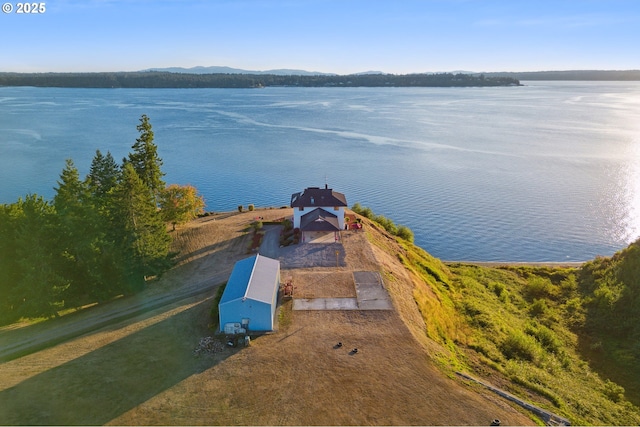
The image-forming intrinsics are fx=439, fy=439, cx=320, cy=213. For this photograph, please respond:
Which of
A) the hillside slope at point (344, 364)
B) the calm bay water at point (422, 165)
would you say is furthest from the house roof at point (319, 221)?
the calm bay water at point (422, 165)

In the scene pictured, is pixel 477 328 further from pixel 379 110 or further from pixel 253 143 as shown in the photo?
pixel 379 110

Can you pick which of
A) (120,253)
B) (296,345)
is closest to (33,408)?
(296,345)

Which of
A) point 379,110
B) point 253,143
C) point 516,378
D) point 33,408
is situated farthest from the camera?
point 379,110

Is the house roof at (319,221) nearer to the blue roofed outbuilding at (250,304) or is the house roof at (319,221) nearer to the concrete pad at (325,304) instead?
the concrete pad at (325,304)

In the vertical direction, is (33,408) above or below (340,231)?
below

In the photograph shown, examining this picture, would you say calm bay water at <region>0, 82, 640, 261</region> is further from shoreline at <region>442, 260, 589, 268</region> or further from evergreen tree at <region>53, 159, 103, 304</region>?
evergreen tree at <region>53, 159, 103, 304</region>

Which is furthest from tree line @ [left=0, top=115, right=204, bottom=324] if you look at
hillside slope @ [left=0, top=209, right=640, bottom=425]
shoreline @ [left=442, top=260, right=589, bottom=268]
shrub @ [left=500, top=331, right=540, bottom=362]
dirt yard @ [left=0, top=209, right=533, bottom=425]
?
shoreline @ [left=442, top=260, right=589, bottom=268]
